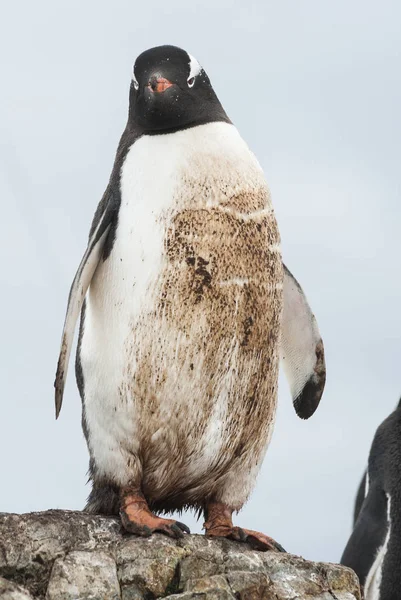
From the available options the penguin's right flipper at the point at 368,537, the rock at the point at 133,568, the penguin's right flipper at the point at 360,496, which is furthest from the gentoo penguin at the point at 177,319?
the penguin's right flipper at the point at 360,496

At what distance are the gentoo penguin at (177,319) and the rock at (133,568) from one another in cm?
13

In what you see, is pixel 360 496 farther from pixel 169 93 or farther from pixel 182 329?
pixel 169 93

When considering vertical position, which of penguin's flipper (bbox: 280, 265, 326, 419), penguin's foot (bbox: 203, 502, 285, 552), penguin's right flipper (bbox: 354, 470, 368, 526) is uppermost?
penguin's flipper (bbox: 280, 265, 326, 419)

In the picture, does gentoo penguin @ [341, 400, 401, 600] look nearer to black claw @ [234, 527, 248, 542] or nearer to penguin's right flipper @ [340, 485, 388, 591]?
penguin's right flipper @ [340, 485, 388, 591]

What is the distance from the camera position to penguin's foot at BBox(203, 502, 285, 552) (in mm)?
5262

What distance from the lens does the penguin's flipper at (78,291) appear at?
5.32m

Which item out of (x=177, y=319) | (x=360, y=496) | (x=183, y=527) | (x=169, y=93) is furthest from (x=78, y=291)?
(x=360, y=496)

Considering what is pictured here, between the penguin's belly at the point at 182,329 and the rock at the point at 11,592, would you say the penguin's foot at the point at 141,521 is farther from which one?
the rock at the point at 11,592

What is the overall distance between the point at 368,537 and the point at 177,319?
2.99m

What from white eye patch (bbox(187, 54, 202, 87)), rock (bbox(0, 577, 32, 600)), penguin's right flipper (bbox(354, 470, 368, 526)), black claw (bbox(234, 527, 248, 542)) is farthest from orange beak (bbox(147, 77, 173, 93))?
penguin's right flipper (bbox(354, 470, 368, 526))

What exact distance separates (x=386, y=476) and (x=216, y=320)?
3.00m

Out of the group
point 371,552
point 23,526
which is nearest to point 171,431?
point 23,526

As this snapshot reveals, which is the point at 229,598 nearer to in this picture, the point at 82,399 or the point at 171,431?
the point at 171,431

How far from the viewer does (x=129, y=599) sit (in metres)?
4.71
